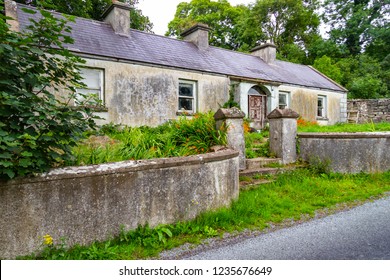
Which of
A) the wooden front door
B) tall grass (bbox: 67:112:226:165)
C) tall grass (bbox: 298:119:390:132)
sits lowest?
tall grass (bbox: 67:112:226:165)

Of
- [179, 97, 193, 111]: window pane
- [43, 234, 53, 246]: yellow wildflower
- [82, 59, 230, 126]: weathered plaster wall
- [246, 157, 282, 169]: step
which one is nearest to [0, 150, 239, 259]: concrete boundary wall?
[43, 234, 53, 246]: yellow wildflower

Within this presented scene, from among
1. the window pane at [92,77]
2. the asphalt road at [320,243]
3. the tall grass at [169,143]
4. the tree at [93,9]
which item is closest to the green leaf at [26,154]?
the tall grass at [169,143]

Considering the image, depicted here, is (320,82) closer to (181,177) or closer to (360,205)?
(360,205)

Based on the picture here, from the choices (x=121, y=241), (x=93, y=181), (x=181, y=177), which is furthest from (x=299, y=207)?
(x=93, y=181)

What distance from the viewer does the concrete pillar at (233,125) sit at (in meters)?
5.69

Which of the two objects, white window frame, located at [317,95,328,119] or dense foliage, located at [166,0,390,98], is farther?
dense foliage, located at [166,0,390,98]

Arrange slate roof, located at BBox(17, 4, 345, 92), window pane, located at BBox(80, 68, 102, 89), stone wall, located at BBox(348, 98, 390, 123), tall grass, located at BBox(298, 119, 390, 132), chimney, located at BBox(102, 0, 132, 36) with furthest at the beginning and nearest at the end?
stone wall, located at BBox(348, 98, 390, 123) → chimney, located at BBox(102, 0, 132, 36) → slate roof, located at BBox(17, 4, 345, 92) → window pane, located at BBox(80, 68, 102, 89) → tall grass, located at BBox(298, 119, 390, 132)

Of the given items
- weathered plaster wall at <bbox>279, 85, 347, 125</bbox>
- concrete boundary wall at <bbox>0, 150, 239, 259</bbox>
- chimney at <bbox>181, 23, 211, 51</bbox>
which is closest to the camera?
concrete boundary wall at <bbox>0, 150, 239, 259</bbox>

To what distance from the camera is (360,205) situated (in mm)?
4496

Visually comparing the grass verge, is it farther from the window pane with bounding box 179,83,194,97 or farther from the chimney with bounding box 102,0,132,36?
the chimney with bounding box 102,0,132,36

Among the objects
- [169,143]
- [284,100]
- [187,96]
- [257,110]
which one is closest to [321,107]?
[284,100]

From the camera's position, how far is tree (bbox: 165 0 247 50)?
3142 centimetres

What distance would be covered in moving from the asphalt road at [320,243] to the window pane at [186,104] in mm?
8769
